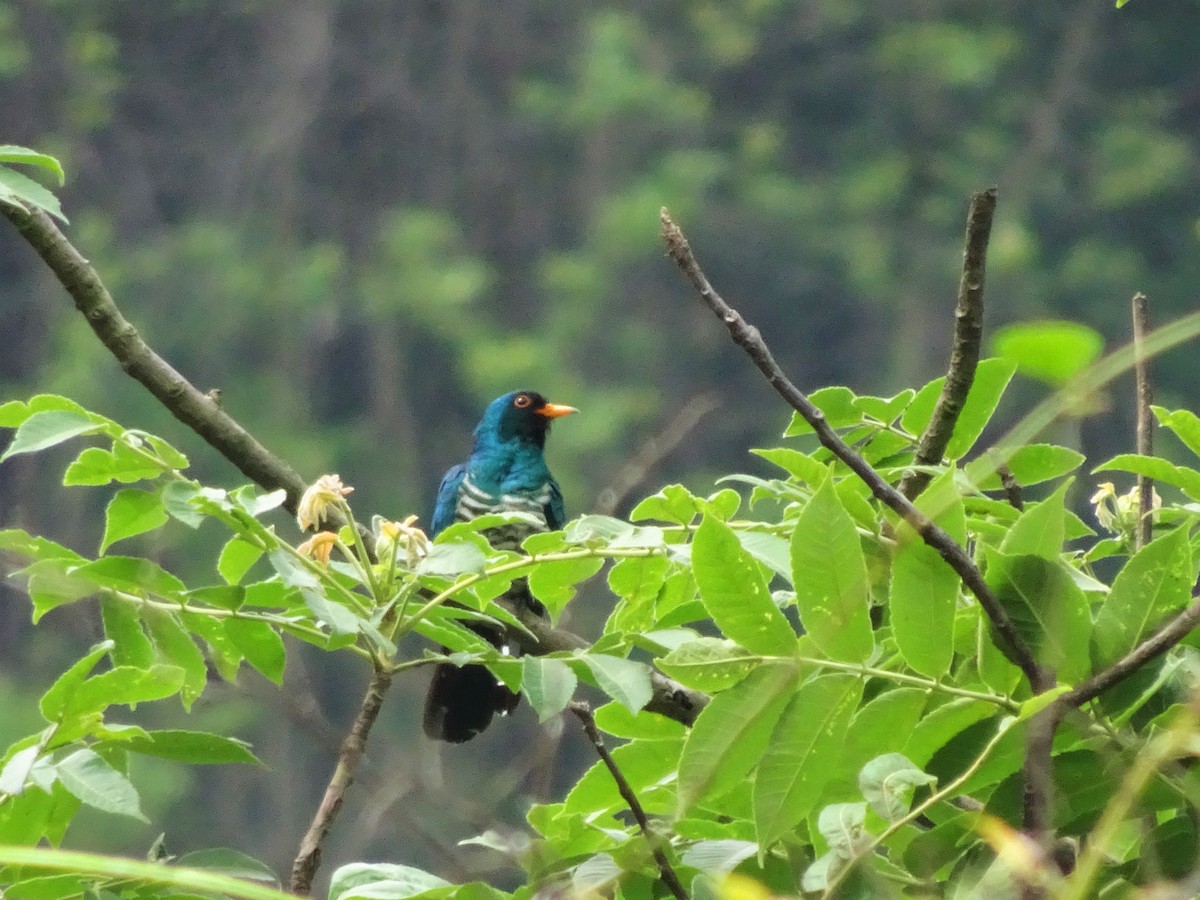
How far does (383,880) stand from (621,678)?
0.15 m

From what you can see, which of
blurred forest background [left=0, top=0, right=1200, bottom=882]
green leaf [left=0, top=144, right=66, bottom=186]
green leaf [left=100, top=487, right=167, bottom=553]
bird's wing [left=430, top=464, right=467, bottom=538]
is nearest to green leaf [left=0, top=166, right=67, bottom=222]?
green leaf [left=0, top=144, right=66, bottom=186]

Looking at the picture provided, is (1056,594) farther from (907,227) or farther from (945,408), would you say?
(907,227)

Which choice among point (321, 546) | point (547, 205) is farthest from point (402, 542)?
point (547, 205)

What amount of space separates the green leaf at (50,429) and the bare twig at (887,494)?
339mm

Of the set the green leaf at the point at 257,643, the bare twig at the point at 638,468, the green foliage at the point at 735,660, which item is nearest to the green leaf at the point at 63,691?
the green foliage at the point at 735,660

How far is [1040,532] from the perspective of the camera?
76 cm

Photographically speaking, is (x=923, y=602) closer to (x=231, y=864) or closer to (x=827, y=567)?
(x=827, y=567)

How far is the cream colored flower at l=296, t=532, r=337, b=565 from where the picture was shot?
0.87 m

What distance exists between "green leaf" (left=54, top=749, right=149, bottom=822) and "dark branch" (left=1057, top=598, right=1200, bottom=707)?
385 mm

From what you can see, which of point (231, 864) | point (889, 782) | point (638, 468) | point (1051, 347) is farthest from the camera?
point (638, 468)

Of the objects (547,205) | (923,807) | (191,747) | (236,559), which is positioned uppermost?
(547,205)

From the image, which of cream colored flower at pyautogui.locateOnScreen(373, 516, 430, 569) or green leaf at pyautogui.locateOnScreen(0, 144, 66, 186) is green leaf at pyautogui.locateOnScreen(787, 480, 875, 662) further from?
green leaf at pyautogui.locateOnScreen(0, 144, 66, 186)

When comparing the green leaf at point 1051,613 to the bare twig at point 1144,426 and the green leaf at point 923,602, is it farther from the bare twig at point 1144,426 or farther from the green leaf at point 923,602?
the bare twig at point 1144,426

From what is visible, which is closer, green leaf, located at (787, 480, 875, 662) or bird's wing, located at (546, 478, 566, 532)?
green leaf, located at (787, 480, 875, 662)
